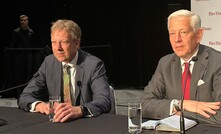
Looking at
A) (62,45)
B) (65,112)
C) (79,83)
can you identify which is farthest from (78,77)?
(65,112)

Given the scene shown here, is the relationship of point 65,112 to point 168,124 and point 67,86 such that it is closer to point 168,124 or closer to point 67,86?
point 67,86

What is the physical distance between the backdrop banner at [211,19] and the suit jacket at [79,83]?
319 cm

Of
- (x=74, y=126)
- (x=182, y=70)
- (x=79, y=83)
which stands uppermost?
(x=182, y=70)

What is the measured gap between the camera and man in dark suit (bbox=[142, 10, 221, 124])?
2.53 meters

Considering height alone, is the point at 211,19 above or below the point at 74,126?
above

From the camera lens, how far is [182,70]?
8.89ft

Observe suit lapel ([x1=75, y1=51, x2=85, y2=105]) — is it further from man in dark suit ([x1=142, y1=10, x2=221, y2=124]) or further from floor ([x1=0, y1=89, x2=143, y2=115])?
floor ([x1=0, y1=89, x2=143, y2=115])

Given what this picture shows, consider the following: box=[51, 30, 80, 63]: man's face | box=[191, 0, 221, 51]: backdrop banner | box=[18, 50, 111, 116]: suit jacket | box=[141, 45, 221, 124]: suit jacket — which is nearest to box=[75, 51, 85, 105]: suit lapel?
box=[18, 50, 111, 116]: suit jacket

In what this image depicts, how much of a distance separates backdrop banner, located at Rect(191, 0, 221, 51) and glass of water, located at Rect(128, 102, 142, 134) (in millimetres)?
3877

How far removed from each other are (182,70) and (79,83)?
2.42 feet

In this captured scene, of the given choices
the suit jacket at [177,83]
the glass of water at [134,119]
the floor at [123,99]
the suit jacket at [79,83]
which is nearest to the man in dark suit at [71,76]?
the suit jacket at [79,83]

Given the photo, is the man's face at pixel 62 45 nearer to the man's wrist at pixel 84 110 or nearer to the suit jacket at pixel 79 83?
the suit jacket at pixel 79 83

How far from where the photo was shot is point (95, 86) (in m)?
2.84

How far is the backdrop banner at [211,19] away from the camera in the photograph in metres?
5.71
